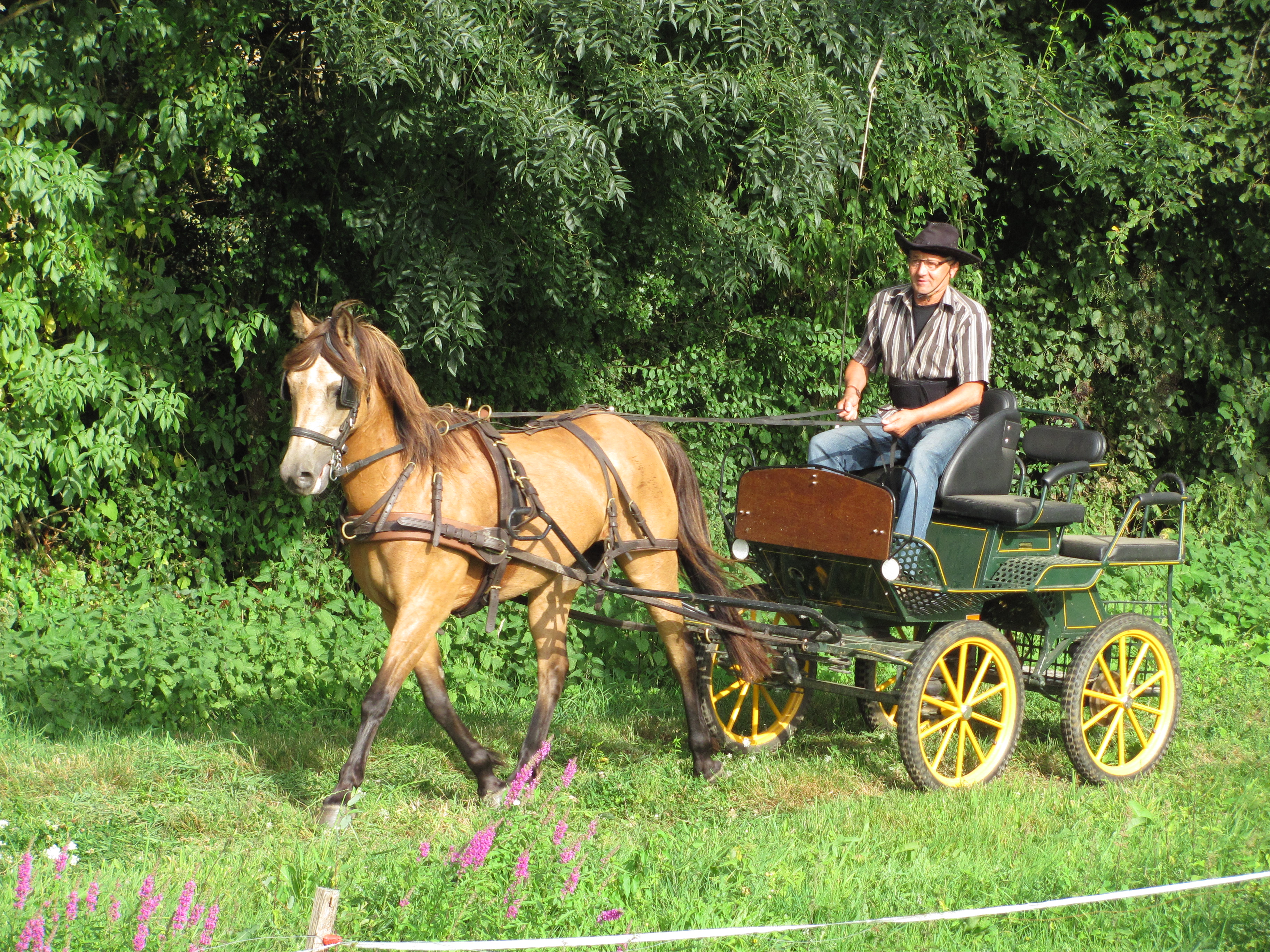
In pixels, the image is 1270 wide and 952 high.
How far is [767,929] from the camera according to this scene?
2.68 meters

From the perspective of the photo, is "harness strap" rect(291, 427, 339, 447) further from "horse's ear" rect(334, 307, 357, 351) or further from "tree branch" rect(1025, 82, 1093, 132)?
"tree branch" rect(1025, 82, 1093, 132)

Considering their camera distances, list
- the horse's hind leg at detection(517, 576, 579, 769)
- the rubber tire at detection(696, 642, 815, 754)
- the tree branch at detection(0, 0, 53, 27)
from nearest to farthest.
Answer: the horse's hind leg at detection(517, 576, 579, 769), the rubber tire at detection(696, 642, 815, 754), the tree branch at detection(0, 0, 53, 27)

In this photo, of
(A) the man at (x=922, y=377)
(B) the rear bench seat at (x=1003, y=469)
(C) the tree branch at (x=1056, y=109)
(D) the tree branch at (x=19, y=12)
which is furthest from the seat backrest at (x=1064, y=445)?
(D) the tree branch at (x=19, y=12)

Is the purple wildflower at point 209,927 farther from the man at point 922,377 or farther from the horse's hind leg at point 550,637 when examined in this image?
the man at point 922,377

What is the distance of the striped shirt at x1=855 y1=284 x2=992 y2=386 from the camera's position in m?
4.88

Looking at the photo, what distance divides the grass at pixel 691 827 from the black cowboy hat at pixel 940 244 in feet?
7.37

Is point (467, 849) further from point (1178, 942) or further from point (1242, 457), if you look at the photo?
point (1242, 457)

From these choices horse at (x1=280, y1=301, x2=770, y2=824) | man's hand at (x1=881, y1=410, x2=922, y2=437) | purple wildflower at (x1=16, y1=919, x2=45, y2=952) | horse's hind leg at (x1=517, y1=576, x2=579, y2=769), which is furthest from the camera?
horse's hind leg at (x1=517, y1=576, x2=579, y2=769)

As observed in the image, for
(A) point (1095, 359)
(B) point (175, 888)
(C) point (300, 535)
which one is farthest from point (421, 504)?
(A) point (1095, 359)

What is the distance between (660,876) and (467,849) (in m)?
0.71

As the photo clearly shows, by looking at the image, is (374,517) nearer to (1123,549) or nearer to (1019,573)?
(1019,573)

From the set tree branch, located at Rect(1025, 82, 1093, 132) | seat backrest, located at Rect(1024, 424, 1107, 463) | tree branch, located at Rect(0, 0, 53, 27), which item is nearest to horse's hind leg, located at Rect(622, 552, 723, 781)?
seat backrest, located at Rect(1024, 424, 1107, 463)

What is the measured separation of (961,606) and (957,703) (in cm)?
41

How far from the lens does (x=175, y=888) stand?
3279 millimetres
